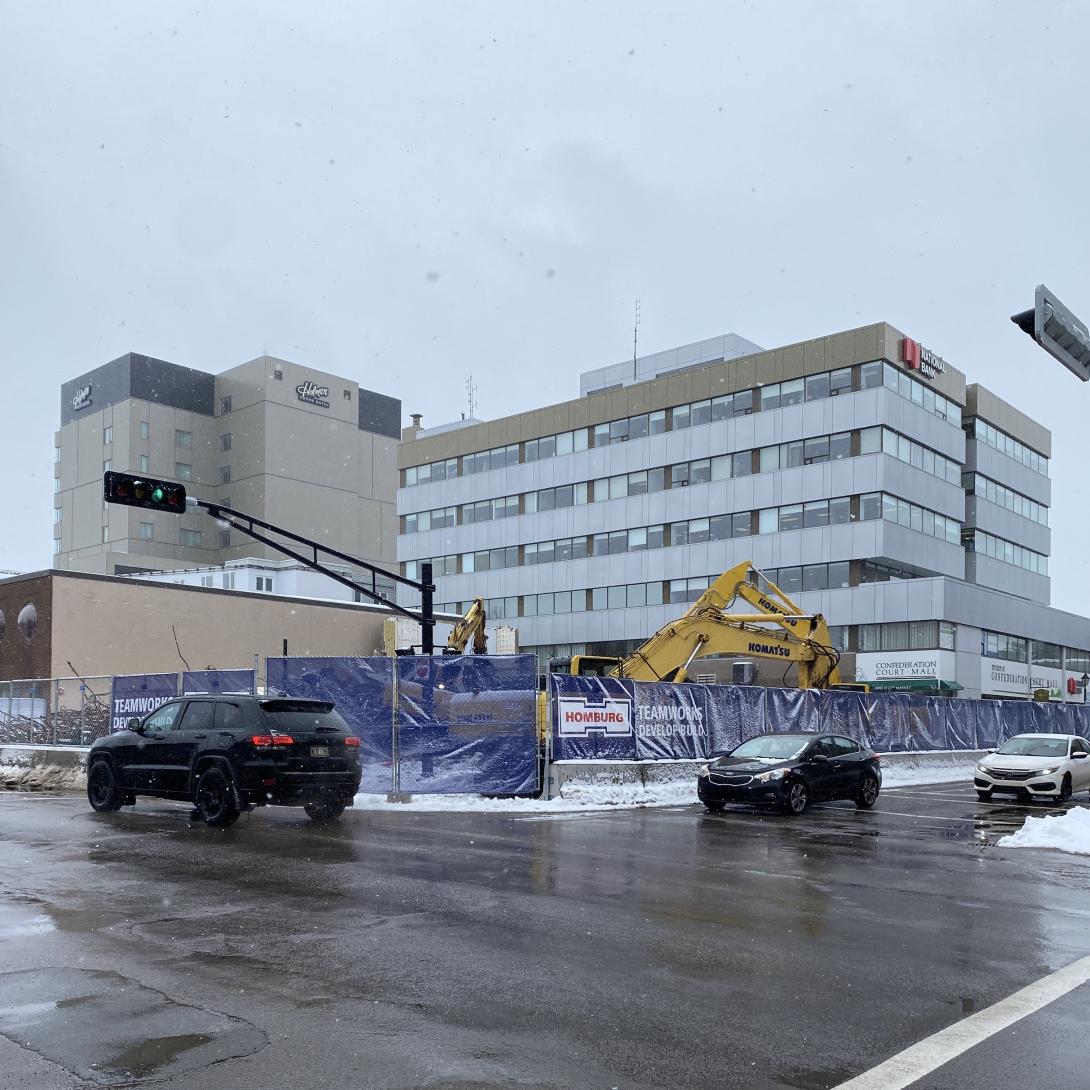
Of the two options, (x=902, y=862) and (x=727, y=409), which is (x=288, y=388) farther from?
(x=902, y=862)

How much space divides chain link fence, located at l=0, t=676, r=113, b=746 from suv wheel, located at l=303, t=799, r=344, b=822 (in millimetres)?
11541

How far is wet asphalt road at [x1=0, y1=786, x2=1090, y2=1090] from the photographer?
561cm

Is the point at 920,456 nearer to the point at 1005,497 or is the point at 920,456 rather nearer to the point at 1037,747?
the point at 1005,497

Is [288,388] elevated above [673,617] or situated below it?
above

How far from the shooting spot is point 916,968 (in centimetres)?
786

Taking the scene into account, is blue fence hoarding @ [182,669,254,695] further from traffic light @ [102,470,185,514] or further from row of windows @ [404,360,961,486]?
row of windows @ [404,360,961,486]

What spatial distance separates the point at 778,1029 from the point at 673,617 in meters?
56.2

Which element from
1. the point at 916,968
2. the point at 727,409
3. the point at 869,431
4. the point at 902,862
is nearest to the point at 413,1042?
the point at 916,968

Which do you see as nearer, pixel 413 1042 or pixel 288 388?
pixel 413 1042

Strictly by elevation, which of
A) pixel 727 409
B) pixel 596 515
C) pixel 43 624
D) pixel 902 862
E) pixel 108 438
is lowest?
pixel 902 862

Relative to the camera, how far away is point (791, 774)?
798 inches

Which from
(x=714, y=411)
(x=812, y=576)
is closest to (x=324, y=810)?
(x=812, y=576)

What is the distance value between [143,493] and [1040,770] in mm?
18247

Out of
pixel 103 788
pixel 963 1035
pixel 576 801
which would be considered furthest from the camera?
pixel 576 801
